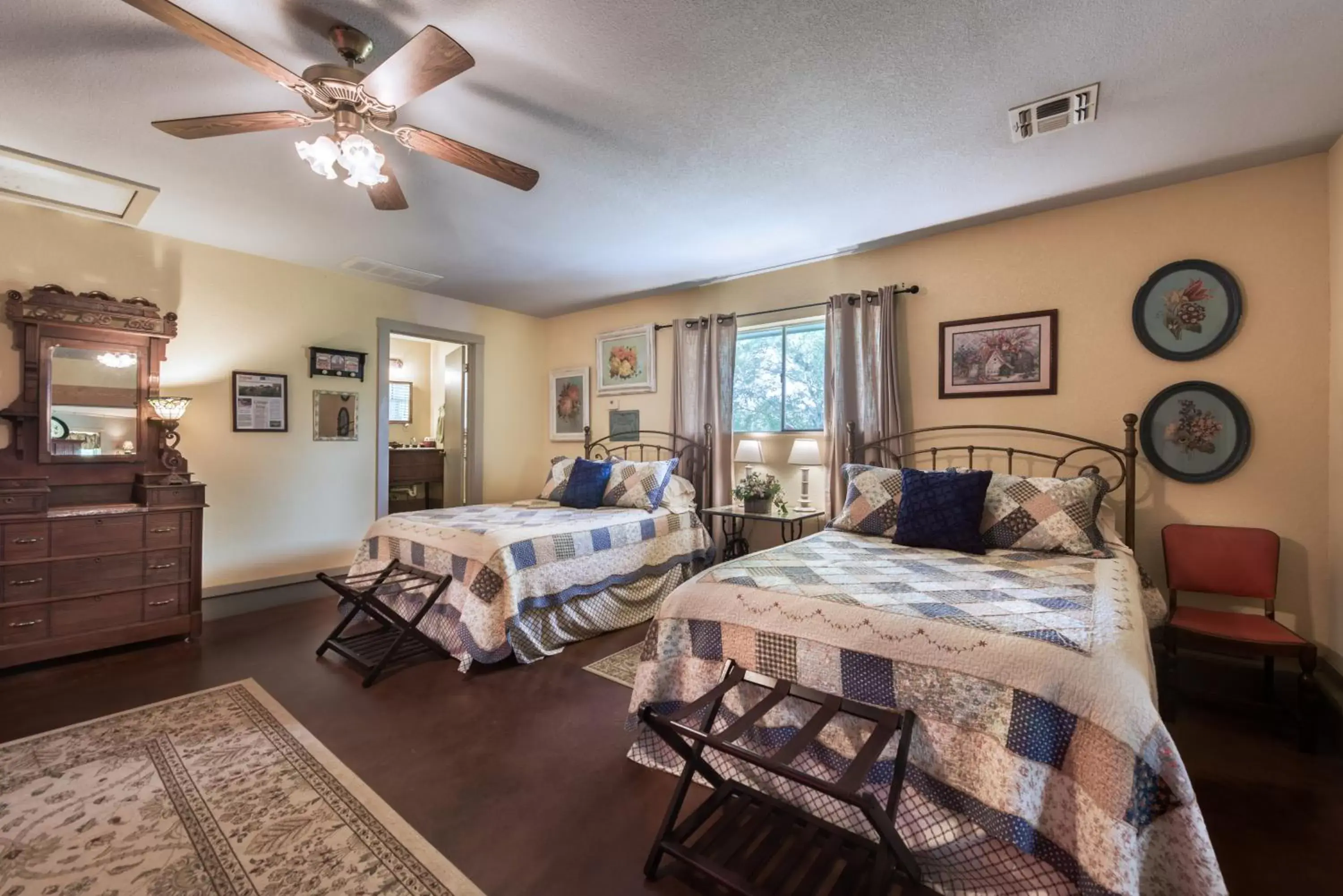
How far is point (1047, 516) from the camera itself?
252 centimetres

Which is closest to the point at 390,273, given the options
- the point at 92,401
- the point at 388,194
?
the point at 92,401

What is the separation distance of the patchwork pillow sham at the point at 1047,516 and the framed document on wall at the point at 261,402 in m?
4.64

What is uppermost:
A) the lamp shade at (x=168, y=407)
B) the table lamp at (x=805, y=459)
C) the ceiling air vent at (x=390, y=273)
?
the ceiling air vent at (x=390, y=273)

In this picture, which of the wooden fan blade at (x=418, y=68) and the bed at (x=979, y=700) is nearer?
the bed at (x=979, y=700)

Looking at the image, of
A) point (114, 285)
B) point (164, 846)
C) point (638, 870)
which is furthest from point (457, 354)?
point (638, 870)

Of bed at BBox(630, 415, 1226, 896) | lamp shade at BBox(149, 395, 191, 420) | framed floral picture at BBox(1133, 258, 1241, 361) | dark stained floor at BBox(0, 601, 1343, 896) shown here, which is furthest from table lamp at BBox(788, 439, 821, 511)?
lamp shade at BBox(149, 395, 191, 420)

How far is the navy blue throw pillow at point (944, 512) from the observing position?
2545mm

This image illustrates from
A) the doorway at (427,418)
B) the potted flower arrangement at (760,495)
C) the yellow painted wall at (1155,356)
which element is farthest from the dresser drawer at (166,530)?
the yellow painted wall at (1155,356)

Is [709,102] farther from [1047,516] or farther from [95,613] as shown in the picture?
[95,613]

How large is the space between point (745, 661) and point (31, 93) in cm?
336

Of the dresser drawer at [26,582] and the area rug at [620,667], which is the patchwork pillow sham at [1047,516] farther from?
the dresser drawer at [26,582]

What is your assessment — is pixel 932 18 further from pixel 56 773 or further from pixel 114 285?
pixel 114 285

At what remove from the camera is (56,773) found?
1.90 metres

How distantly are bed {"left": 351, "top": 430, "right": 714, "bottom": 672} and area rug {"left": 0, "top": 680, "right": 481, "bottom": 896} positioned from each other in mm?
874
